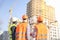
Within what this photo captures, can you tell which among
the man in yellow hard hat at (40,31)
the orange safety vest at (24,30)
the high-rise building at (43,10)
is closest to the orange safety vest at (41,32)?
the man in yellow hard hat at (40,31)

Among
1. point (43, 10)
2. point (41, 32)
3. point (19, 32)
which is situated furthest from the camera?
point (43, 10)

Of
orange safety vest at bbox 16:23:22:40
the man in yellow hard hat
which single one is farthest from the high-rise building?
the man in yellow hard hat

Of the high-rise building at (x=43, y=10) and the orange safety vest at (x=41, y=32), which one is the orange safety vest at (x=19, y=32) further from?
the high-rise building at (x=43, y=10)

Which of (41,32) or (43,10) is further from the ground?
(43,10)

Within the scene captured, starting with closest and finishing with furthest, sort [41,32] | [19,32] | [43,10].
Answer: [41,32] < [19,32] < [43,10]

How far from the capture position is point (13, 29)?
15.2ft

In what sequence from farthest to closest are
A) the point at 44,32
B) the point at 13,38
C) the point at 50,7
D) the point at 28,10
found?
the point at 50,7, the point at 28,10, the point at 13,38, the point at 44,32

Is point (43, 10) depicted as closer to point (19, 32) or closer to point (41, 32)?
point (19, 32)

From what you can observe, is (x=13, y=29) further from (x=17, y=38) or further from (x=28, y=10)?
(x=28, y=10)

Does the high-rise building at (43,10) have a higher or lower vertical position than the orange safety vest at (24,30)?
higher

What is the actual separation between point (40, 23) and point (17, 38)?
0.53 metres

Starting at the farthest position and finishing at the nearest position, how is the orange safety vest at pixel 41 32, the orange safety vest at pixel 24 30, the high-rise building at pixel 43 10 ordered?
the high-rise building at pixel 43 10, the orange safety vest at pixel 24 30, the orange safety vest at pixel 41 32

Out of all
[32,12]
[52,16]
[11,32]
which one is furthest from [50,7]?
[11,32]

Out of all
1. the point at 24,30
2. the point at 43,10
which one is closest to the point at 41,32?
the point at 24,30
